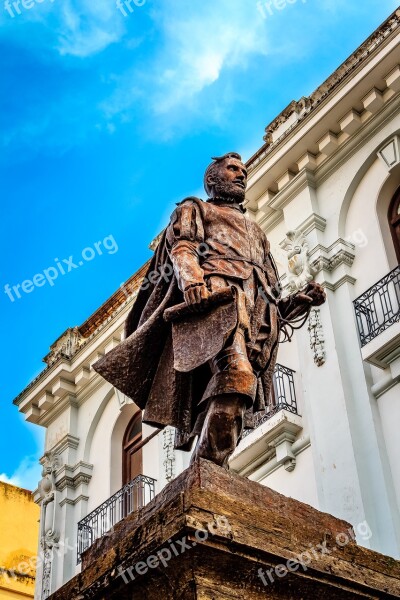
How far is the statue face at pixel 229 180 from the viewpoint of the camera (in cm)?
573

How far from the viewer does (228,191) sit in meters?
5.72

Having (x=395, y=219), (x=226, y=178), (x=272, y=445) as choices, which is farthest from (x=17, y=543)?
(x=226, y=178)

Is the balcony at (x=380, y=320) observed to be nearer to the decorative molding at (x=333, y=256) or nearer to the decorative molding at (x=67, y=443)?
the decorative molding at (x=333, y=256)

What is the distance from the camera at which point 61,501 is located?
16719mm

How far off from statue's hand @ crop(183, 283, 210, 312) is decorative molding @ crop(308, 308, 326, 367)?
7466mm

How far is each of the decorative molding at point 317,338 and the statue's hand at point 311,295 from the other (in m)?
6.56

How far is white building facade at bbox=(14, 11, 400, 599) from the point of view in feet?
36.0

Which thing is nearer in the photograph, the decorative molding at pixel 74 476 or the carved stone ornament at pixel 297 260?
the carved stone ornament at pixel 297 260

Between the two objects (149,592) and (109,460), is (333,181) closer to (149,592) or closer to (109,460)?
(109,460)

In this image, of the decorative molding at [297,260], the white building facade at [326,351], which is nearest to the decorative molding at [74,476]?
the white building facade at [326,351]

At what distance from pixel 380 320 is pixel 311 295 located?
6.31m

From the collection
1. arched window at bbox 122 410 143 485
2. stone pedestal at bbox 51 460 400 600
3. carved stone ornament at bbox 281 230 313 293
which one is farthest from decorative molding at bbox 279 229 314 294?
stone pedestal at bbox 51 460 400 600

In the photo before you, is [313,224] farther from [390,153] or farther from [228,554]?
[228,554]

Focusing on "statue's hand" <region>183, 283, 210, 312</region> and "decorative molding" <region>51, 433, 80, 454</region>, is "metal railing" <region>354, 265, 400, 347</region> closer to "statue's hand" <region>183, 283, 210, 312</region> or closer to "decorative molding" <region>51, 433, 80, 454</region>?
"statue's hand" <region>183, 283, 210, 312</region>
